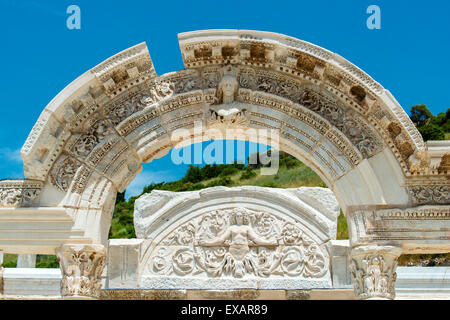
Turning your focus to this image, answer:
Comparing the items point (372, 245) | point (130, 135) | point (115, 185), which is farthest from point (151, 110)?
point (372, 245)

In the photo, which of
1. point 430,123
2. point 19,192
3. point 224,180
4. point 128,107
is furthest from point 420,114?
point 19,192

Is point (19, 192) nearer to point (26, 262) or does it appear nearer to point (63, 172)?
point (63, 172)

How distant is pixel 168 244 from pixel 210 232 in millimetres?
775

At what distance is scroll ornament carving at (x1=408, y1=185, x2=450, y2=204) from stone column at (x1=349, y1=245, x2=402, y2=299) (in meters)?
0.75

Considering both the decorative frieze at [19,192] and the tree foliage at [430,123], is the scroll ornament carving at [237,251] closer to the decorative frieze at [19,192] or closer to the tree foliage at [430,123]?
the decorative frieze at [19,192]

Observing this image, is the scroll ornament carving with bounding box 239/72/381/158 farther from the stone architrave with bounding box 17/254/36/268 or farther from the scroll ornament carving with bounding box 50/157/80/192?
the stone architrave with bounding box 17/254/36/268

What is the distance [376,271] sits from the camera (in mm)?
7918

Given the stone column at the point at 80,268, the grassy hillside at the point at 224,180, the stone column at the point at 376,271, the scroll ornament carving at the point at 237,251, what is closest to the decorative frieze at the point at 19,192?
the stone column at the point at 80,268

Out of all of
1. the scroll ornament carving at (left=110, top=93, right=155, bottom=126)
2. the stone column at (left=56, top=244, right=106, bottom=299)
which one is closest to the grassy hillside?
the scroll ornament carving at (left=110, top=93, right=155, bottom=126)

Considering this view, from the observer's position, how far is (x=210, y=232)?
10969mm

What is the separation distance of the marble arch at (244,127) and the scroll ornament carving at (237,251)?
242 centimetres

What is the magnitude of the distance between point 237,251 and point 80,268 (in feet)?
11.1

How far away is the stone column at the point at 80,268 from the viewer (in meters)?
7.95
